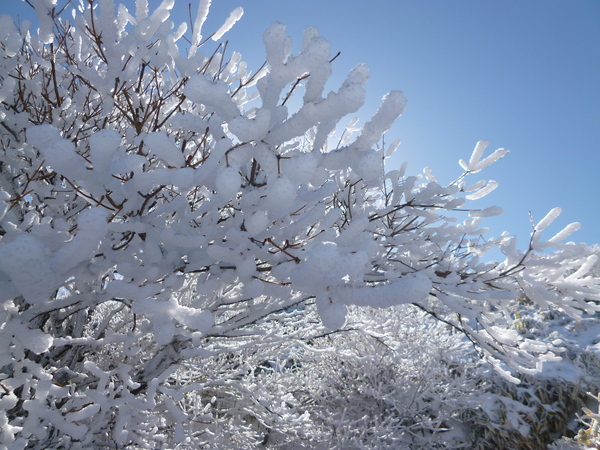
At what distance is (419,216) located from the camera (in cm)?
227

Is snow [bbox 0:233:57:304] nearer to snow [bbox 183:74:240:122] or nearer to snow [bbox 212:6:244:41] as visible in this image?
snow [bbox 183:74:240:122]

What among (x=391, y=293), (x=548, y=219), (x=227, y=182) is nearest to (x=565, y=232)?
(x=548, y=219)

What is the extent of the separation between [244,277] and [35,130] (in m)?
0.76

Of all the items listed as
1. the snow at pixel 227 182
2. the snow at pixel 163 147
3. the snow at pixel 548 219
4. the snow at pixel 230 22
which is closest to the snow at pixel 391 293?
the snow at pixel 227 182

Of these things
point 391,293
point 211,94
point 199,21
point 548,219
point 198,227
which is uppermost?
point 199,21

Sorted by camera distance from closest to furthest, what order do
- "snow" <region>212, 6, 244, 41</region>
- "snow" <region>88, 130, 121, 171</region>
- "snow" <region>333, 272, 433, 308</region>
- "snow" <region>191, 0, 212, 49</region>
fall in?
1. "snow" <region>333, 272, 433, 308</region>
2. "snow" <region>88, 130, 121, 171</region>
3. "snow" <region>191, 0, 212, 49</region>
4. "snow" <region>212, 6, 244, 41</region>

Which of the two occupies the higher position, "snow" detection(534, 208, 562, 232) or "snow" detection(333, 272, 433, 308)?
"snow" detection(534, 208, 562, 232)

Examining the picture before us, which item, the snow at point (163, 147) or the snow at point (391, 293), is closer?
the snow at point (391, 293)

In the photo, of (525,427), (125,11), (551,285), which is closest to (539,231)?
(551,285)

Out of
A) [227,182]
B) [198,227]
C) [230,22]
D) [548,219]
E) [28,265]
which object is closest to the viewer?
[28,265]

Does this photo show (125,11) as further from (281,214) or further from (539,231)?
(539,231)

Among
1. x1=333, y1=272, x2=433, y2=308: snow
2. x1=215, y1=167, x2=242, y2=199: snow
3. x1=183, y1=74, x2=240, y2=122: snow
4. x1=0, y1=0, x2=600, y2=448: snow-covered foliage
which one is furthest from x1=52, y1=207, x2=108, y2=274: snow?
x1=333, y1=272, x2=433, y2=308: snow

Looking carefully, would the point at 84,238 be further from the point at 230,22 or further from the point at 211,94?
the point at 230,22

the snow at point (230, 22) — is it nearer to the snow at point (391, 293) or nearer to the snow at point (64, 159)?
the snow at point (64, 159)
